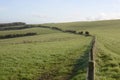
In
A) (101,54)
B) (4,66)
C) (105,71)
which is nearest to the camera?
(105,71)

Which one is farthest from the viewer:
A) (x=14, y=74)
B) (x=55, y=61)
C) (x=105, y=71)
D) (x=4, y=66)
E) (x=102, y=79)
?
(x=55, y=61)

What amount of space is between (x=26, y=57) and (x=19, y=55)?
5.66 feet

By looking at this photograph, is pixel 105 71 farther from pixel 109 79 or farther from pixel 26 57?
pixel 26 57

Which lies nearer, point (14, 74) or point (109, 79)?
point (109, 79)

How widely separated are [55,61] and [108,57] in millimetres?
5150

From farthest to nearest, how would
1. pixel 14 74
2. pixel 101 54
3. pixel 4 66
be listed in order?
pixel 101 54, pixel 4 66, pixel 14 74

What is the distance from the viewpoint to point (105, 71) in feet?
74.3

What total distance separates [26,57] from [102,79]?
1352 cm

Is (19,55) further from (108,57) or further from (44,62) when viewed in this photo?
(108,57)

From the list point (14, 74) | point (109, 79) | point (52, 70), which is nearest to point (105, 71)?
point (109, 79)

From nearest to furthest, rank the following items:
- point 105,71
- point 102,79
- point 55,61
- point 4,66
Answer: point 102,79 < point 105,71 < point 4,66 < point 55,61

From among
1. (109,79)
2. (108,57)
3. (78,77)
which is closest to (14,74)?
(78,77)

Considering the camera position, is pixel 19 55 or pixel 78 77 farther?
pixel 19 55

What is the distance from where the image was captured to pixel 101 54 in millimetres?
31453
